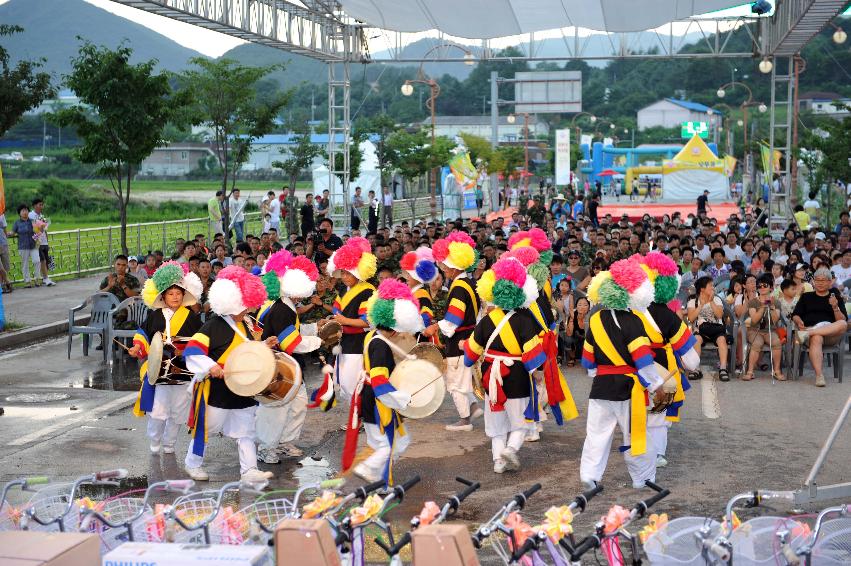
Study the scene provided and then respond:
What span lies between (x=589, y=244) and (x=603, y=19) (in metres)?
4.79

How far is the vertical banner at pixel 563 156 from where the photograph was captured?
5159 cm

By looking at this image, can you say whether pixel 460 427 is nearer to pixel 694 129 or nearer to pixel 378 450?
pixel 378 450

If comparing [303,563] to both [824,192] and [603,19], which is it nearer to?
[603,19]

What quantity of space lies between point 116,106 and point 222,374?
11.7 metres

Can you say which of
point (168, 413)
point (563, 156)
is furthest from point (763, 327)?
point (563, 156)

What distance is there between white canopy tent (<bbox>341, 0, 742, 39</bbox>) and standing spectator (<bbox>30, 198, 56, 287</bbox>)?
7031 millimetres

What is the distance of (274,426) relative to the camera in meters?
9.45

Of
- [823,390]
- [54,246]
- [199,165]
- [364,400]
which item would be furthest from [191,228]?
[199,165]

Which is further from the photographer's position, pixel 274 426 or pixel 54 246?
pixel 54 246

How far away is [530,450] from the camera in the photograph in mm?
10055

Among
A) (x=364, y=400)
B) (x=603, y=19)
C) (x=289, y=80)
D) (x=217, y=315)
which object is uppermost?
(x=289, y=80)

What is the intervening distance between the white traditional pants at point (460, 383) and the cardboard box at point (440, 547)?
6233mm

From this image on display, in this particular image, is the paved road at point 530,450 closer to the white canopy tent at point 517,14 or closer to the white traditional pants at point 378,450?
the white traditional pants at point 378,450

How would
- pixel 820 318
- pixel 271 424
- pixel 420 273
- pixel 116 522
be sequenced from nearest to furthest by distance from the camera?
pixel 116 522 < pixel 271 424 < pixel 420 273 < pixel 820 318
